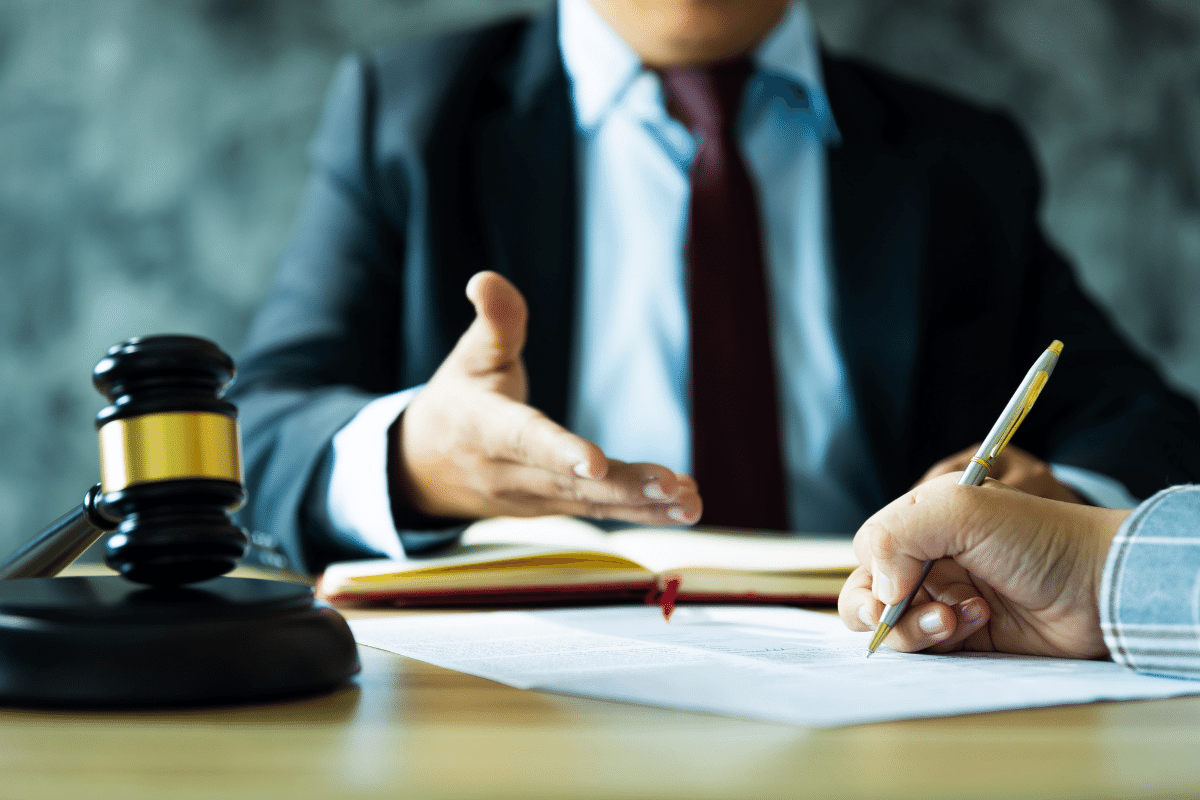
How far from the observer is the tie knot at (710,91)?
131 cm

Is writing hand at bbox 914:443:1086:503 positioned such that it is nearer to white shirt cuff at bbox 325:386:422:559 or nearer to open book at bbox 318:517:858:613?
open book at bbox 318:517:858:613

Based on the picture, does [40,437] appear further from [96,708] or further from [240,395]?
[96,708]

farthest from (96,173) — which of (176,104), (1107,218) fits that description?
(1107,218)

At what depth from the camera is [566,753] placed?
30 cm

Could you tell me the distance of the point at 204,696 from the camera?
36 centimetres

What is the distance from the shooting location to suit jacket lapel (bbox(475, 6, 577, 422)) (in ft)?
4.02

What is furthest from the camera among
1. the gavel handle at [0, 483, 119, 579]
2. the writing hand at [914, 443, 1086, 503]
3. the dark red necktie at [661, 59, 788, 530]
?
the dark red necktie at [661, 59, 788, 530]

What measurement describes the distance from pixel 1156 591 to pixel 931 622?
0.09 m

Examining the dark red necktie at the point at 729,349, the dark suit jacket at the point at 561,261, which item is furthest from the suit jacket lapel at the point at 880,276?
the dark red necktie at the point at 729,349

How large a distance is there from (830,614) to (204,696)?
0.40 meters

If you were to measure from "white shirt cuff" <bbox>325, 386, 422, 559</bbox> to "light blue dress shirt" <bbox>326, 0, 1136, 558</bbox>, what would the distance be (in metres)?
0.41

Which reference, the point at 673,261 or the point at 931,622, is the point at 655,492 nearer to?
the point at 931,622

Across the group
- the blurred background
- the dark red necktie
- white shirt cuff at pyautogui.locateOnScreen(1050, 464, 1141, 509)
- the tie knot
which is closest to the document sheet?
white shirt cuff at pyautogui.locateOnScreen(1050, 464, 1141, 509)

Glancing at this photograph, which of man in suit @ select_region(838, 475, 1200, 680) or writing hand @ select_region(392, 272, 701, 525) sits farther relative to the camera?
writing hand @ select_region(392, 272, 701, 525)
